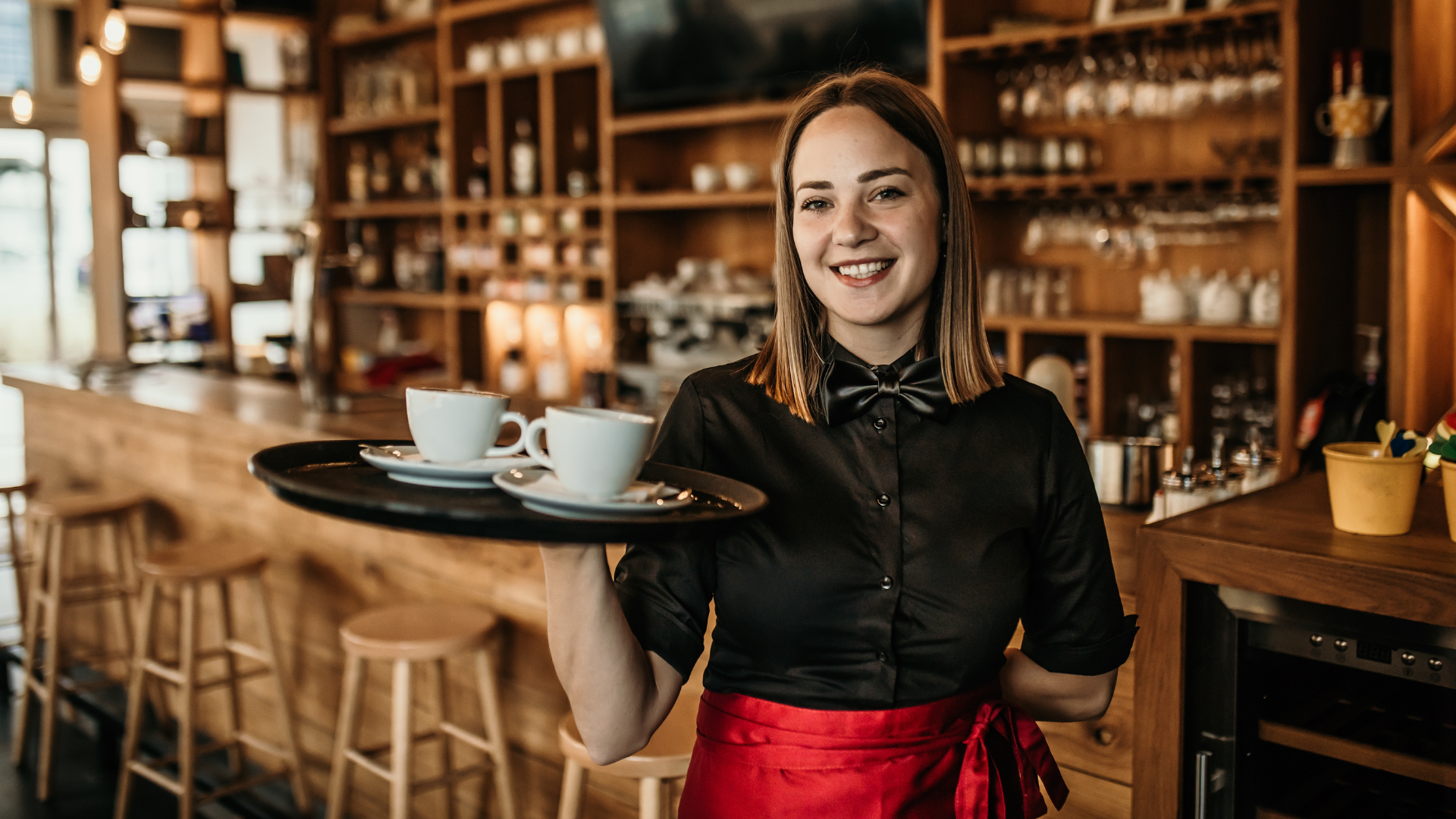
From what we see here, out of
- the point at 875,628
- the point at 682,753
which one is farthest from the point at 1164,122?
the point at 875,628

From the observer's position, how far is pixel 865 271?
3.78 ft

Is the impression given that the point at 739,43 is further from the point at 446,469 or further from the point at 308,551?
the point at 446,469

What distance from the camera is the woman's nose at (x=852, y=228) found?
1133 millimetres

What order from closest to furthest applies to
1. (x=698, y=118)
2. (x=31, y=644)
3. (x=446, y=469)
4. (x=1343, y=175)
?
(x=446, y=469) → (x=1343, y=175) → (x=31, y=644) → (x=698, y=118)

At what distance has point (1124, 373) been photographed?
11.3 feet

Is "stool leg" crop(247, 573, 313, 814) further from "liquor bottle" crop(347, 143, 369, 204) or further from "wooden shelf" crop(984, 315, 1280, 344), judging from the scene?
"liquor bottle" crop(347, 143, 369, 204)

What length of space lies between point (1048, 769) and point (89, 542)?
13.1 ft

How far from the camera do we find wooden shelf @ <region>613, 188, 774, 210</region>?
4.07 meters

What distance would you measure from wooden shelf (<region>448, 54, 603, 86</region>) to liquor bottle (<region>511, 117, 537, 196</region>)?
0.21 m

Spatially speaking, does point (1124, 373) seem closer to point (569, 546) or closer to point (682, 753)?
point (682, 753)

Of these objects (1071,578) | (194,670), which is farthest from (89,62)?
(1071,578)

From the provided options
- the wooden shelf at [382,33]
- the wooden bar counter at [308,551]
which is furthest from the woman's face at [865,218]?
the wooden shelf at [382,33]

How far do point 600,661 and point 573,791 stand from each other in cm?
103

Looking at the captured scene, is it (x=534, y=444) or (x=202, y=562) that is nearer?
(x=534, y=444)
